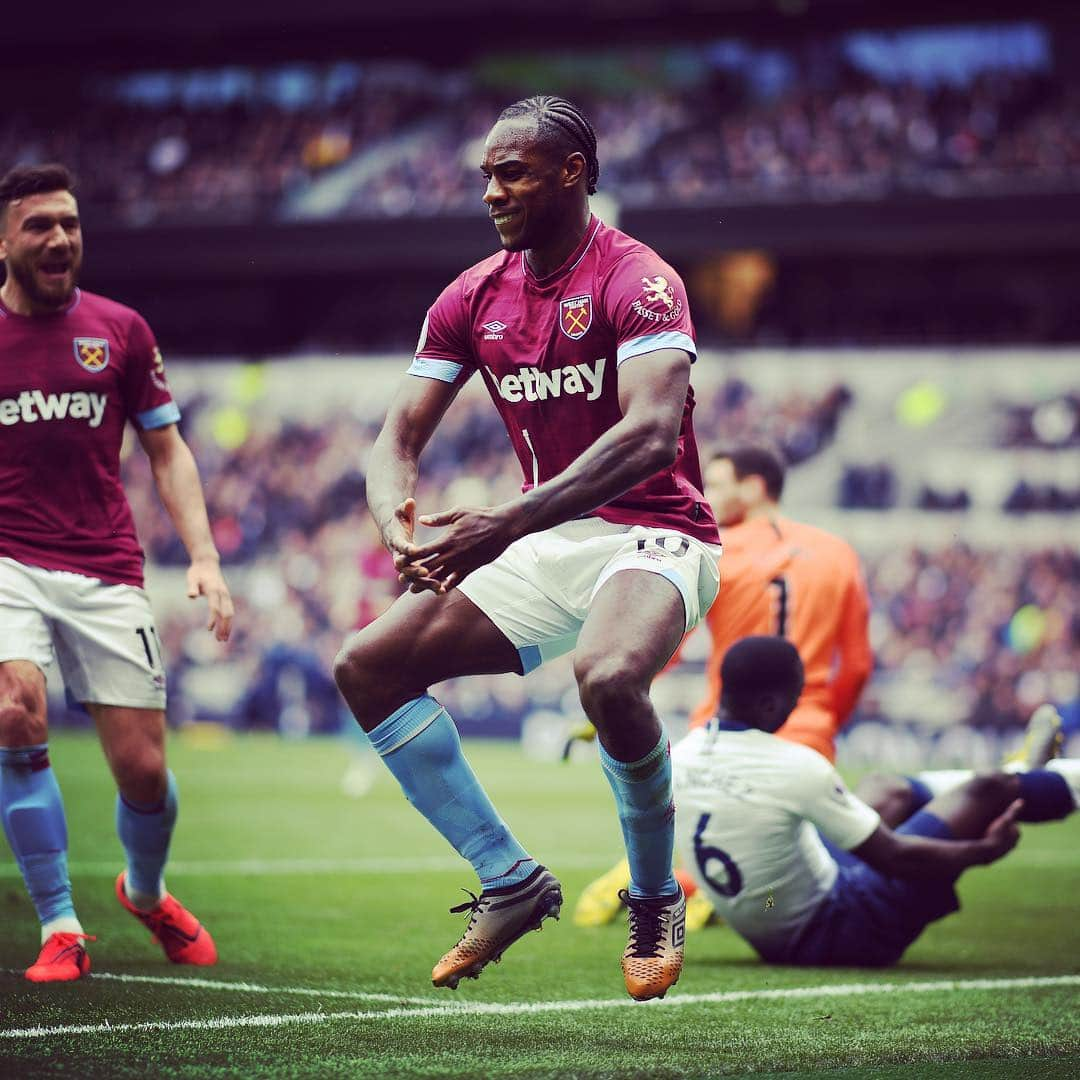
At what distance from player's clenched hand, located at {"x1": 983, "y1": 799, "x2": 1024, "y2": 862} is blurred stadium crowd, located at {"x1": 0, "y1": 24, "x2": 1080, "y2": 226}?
21.9 meters

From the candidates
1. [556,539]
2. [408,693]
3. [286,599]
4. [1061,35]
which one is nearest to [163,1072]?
[408,693]

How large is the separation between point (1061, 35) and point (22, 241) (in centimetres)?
2773

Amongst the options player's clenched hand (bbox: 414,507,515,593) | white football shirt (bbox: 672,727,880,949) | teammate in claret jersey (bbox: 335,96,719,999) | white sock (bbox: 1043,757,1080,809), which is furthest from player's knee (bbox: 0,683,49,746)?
white sock (bbox: 1043,757,1080,809)

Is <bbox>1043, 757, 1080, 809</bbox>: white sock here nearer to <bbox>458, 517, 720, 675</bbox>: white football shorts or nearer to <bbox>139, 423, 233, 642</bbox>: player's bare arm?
<bbox>458, 517, 720, 675</bbox>: white football shorts

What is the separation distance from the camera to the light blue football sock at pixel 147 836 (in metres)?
6.10

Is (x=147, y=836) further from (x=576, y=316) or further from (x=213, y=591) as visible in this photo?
(x=576, y=316)

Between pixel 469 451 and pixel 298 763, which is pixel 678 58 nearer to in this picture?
pixel 469 451

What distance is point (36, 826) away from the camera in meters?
5.80

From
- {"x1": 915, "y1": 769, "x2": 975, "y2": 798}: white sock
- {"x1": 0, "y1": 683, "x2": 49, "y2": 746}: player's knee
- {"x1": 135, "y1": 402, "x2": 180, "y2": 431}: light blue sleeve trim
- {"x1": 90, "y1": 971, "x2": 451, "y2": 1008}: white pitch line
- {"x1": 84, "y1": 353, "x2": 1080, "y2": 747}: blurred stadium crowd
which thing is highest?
{"x1": 135, "y1": 402, "x2": 180, "y2": 431}: light blue sleeve trim

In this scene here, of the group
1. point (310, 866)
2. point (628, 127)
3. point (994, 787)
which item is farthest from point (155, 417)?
point (628, 127)

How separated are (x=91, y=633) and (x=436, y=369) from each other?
1.73 metres

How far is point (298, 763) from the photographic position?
18922 millimetres

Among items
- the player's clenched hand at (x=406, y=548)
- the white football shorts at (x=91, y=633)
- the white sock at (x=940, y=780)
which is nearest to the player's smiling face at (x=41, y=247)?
the white football shorts at (x=91, y=633)

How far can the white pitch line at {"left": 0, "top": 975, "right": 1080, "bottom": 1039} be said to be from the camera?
4.66 meters
